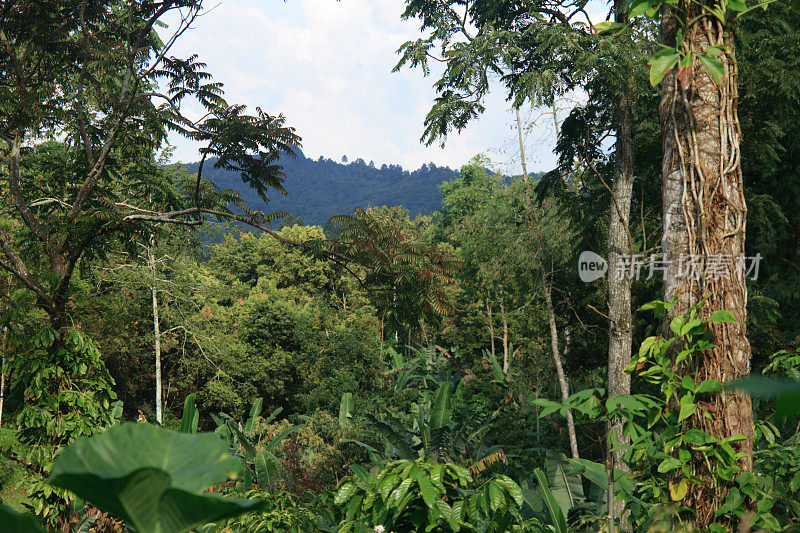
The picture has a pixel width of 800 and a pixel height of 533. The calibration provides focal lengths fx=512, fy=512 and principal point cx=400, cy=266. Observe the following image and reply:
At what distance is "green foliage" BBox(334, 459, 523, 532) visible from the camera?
2053mm

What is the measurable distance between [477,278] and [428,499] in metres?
12.1

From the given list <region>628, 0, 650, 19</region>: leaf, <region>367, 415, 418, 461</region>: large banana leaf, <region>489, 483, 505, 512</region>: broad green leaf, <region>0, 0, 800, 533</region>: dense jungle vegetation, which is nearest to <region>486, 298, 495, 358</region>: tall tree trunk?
<region>0, 0, 800, 533</region>: dense jungle vegetation

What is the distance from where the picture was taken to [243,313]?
18609mm

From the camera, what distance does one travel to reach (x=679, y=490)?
1.69 metres

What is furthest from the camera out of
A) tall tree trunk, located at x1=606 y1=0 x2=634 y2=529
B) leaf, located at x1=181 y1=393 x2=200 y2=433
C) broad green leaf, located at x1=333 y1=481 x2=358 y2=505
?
tall tree trunk, located at x1=606 y1=0 x2=634 y2=529

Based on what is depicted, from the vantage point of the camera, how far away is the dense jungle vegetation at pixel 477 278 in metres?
1.68

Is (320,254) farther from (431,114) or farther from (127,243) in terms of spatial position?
(431,114)

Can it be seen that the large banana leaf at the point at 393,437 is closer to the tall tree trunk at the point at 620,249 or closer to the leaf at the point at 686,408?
the leaf at the point at 686,408

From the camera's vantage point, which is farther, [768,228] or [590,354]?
[590,354]

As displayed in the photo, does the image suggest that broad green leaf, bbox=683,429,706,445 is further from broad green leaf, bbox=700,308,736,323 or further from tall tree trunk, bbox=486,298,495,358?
tall tree trunk, bbox=486,298,495,358

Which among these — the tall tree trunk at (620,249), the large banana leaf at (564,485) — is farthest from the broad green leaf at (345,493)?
the tall tree trunk at (620,249)

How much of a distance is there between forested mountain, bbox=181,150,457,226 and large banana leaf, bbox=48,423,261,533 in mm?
124288

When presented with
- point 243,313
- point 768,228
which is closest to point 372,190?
point 243,313

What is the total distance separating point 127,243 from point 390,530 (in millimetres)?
3525
